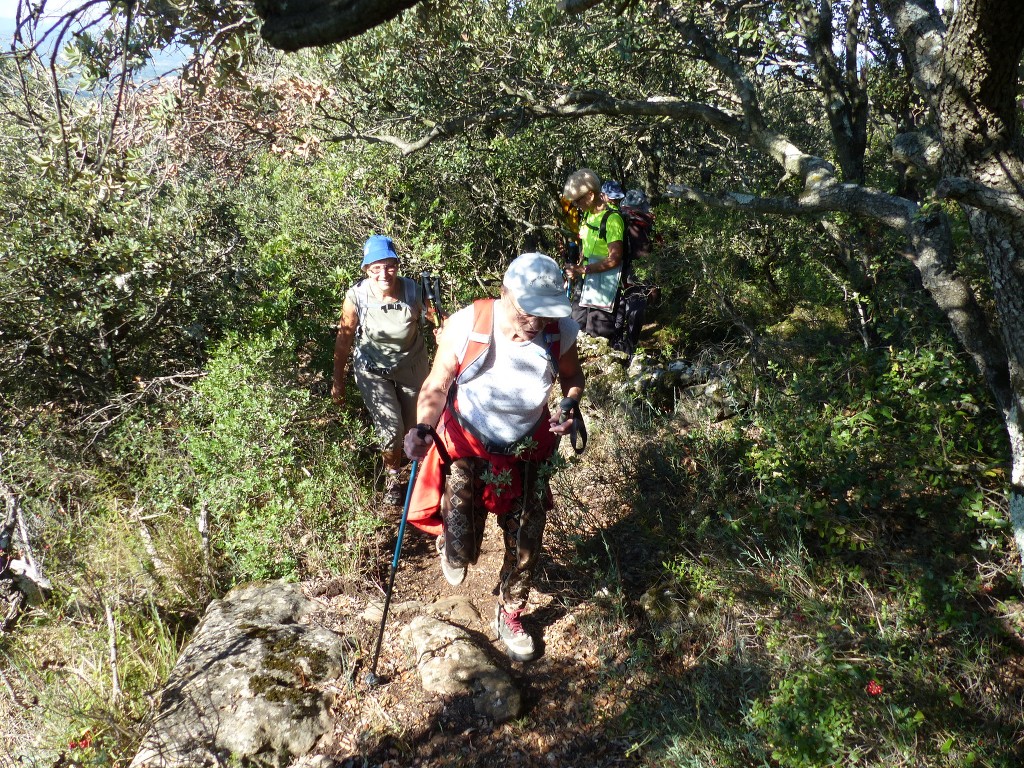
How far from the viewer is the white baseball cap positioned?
3.26 meters

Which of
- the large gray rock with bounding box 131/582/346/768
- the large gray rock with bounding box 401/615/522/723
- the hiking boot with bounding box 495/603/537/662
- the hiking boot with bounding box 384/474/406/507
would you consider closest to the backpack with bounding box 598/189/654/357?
the hiking boot with bounding box 384/474/406/507

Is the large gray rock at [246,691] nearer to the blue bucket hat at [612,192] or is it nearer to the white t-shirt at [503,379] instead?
the white t-shirt at [503,379]

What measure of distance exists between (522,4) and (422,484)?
4802 millimetres

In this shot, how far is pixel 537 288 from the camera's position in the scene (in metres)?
3.27

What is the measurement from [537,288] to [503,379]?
48 cm

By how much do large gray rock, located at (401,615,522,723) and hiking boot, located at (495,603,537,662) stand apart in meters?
0.12

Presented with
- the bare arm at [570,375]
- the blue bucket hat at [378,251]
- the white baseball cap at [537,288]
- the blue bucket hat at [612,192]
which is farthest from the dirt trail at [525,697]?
the blue bucket hat at [612,192]

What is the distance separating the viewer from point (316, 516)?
4.69 meters

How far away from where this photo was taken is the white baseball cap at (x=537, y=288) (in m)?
3.26

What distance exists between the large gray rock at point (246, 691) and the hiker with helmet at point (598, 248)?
3028mm

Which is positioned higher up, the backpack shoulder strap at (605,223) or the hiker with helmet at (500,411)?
the backpack shoulder strap at (605,223)

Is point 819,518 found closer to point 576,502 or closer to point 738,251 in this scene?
point 576,502

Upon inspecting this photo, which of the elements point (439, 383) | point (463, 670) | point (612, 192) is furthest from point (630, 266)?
point (463, 670)

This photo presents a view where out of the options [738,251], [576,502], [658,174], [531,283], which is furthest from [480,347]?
[658,174]
